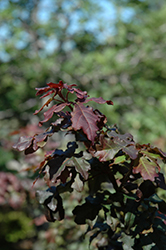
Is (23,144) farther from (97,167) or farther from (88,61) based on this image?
(88,61)

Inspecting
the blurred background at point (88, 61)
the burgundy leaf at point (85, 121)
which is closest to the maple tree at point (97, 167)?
the burgundy leaf at point (85, 121)

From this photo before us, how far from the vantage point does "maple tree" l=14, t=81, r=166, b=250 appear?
92 cm

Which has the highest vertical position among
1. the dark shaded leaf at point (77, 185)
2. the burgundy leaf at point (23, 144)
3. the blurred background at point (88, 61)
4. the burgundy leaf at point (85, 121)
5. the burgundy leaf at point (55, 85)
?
the blurred background at point (88, 61)

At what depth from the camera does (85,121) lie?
2.96 ft

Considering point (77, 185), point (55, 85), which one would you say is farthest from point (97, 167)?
point (55, 85)

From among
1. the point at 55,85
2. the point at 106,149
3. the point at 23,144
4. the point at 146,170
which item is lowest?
the point at 146,170

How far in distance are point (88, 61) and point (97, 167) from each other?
4535 millimetres

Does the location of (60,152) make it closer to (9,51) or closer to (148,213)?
(148,213)

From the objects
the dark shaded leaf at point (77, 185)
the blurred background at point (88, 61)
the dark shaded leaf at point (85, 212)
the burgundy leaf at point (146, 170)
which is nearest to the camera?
the burgundy leaf at point (146, 170)

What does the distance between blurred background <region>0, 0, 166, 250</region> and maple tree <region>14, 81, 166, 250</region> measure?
3.78 meters

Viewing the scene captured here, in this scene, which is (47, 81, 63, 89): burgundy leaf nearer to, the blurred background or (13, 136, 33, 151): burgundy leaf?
(13, 136, 33, 151): burgundy leaf

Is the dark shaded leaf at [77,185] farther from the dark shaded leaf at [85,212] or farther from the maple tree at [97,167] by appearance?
the dark shaded leaf at [85,212]

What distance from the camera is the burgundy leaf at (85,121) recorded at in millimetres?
880

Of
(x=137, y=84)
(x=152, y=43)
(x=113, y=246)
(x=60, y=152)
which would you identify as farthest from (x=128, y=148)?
(x=152, y=43)
